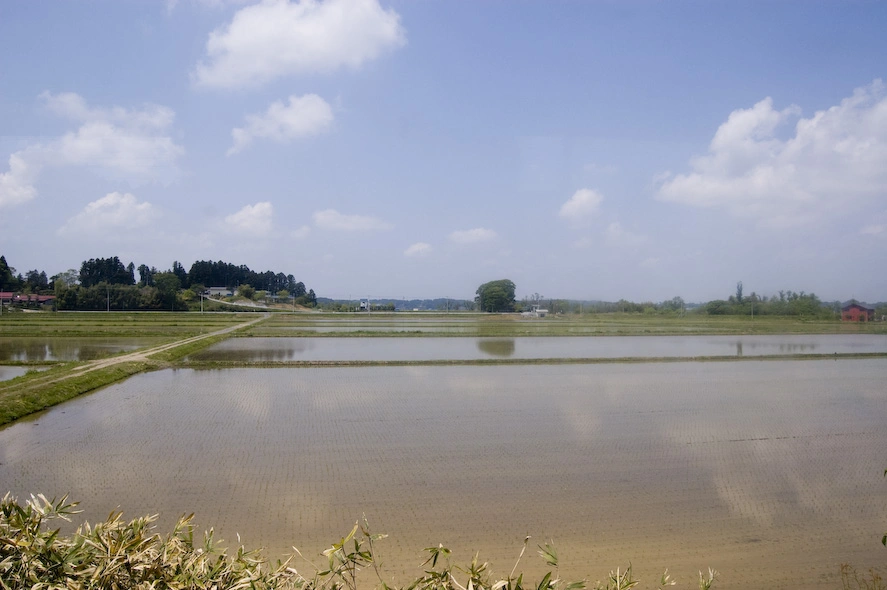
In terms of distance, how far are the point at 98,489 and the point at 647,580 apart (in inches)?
254

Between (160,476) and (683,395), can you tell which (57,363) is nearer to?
(160,476)

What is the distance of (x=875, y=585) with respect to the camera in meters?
4.84

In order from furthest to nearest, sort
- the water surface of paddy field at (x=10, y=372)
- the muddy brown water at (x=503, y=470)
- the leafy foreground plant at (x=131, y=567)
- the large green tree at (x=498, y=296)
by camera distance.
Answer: the large green tree at (x=498, y=296) < the water surface of paddy field at (x=10, y=372) < the muddy brown water at (x=503, y=470) < the leafy foreground plant at (x=131, y=567)

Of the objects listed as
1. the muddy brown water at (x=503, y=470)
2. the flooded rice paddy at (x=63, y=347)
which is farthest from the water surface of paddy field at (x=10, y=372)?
the muddy brown water at (x=503, y=470)

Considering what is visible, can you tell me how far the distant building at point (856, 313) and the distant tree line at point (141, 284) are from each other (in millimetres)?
67226

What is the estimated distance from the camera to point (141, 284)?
261 feet

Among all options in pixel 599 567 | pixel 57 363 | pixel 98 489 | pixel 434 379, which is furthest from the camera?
pixel 57 363

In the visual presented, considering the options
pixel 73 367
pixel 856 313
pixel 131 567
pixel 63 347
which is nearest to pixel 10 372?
pixel 73 367

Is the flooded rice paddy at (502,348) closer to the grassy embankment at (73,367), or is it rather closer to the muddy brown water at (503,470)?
the grassy embankment at (73,367)

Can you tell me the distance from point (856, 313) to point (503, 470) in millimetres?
59539

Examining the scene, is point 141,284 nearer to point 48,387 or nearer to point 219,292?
point 219,292

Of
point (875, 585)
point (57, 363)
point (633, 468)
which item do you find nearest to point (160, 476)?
point (633, 468)

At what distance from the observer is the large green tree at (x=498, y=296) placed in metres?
78.8

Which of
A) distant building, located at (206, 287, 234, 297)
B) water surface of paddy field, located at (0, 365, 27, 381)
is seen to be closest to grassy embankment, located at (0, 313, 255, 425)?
water surface of paddy field, located at (0, 365, 27, 381)
